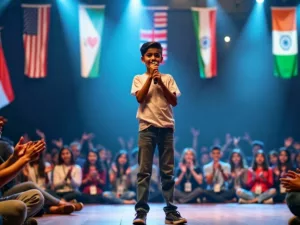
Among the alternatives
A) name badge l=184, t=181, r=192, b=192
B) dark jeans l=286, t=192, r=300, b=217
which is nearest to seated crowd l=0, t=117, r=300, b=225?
name badge l=184, t=181, r=192, b=192

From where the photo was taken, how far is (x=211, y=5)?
9359mm

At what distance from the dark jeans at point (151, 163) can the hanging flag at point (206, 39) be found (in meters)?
5.72

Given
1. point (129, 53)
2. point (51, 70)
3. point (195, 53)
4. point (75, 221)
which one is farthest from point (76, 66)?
point (75, 221)

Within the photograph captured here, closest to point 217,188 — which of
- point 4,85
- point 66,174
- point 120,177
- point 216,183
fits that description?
point 216,183

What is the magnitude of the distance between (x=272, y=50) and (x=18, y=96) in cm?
520

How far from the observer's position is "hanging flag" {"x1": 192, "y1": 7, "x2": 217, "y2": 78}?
8.83m

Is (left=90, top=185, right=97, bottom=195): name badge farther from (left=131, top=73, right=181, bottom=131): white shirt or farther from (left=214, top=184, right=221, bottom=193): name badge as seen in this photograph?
(left=131, top=73, right=181, bottom=131): white shirt

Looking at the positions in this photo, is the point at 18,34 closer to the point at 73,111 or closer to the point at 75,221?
the point at 73,111

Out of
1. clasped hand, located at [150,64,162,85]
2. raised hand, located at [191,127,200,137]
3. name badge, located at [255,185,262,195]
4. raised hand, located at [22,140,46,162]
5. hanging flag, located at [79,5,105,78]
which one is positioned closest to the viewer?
raised hand, located at [22,140,46,162]

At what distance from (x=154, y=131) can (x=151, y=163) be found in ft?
0.77

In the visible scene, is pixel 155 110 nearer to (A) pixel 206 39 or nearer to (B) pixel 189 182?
(B) pixel 189 182

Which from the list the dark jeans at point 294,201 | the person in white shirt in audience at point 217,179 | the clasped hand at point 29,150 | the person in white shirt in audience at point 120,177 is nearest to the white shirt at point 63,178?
the person in white shirt in audience at point 120,177

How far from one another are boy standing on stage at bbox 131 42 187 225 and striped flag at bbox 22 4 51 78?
5633 millimetres

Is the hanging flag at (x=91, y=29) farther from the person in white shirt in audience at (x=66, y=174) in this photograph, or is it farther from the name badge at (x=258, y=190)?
the name badge at (x=258, y=190)
